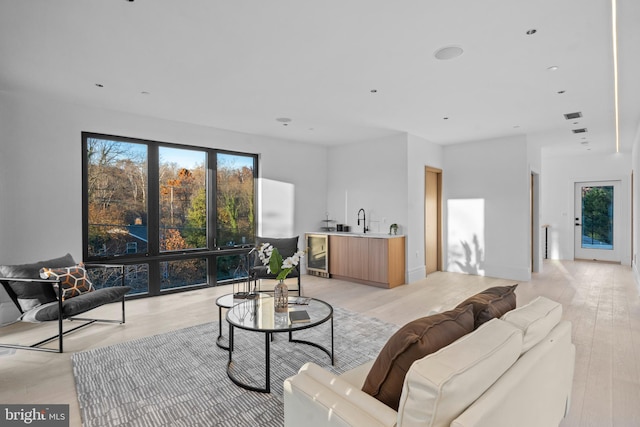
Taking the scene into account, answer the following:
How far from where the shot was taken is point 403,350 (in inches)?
48.4

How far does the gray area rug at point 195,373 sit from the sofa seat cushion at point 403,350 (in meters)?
1.07

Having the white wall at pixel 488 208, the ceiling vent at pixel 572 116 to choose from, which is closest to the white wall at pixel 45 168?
the white wall at pixel 488 208

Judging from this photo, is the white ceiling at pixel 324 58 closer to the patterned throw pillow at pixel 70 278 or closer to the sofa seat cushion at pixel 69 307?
the patterned throw pillow at pixel 70 278

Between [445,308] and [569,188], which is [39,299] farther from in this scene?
[569,188]

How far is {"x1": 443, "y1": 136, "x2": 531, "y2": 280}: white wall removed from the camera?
6.11m

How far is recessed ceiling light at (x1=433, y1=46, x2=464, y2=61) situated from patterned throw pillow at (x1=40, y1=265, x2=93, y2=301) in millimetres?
3999

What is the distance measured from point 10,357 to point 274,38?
3.53 meters

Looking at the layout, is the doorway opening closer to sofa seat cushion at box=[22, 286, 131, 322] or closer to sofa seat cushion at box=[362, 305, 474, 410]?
sofa seat cushion at box=[22, 286, 131, 322]

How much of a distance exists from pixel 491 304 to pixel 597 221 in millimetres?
8994

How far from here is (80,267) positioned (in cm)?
362

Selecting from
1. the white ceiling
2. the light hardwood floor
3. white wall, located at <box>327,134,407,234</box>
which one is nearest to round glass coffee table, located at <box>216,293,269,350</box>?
the light hardwood floor

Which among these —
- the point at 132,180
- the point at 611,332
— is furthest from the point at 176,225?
the point at 611,332

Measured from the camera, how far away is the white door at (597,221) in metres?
8.16

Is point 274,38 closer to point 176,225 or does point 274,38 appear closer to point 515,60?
point 515,60
